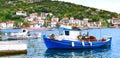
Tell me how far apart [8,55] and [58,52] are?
10.0 meters

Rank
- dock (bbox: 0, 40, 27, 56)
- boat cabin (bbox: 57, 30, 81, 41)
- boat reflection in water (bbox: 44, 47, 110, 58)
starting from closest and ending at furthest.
Answer: dock (bbox: 0, 40, 27, 56)
boat reflection in water (bbox: 44, 47, 110, 58)
boat cabin (bbox: 57, 30, 81, 41)

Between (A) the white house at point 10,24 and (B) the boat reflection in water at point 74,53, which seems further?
(A) the white house at point 10,24

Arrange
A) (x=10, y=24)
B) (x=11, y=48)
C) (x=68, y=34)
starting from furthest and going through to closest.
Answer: (x=10, y=24)
(x=68, y=34)
(x=11, y=48)

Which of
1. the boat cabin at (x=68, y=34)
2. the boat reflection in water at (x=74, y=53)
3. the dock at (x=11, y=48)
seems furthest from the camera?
the boat cabin at (x=68, y=34)

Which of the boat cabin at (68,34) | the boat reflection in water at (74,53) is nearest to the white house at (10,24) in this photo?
the boat cabin at (68,34)

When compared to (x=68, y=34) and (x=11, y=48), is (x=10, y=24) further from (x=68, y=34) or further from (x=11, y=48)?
(x=11, y=48)

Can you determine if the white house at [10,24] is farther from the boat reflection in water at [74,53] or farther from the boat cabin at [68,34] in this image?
the boat reflection in water at [74,53]

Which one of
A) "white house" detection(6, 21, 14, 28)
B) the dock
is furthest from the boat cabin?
"white house" detection(6, 21, 14, 28)

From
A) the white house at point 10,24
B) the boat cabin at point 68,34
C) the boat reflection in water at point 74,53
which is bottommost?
the white house at point 10,24

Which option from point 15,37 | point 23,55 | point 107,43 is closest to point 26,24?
point 15,37

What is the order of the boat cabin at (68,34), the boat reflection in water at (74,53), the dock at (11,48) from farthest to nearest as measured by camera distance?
the boat cabin at (68,34) < the boat reflection in water at (74,53) < the dock at (11,48)

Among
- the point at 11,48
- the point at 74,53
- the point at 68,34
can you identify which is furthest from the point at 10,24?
the point at 11,48

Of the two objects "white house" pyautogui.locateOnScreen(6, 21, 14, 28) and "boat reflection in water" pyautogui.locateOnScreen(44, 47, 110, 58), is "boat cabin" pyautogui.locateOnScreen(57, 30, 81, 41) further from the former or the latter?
"white house" pyautogui.locateOnScreen(6, 21, 14, 28)

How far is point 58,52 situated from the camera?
5178 cm
